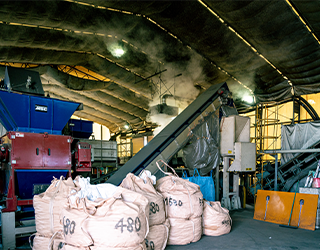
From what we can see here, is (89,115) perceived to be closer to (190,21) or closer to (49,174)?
(190,21)

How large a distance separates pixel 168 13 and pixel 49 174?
6160 millimetres

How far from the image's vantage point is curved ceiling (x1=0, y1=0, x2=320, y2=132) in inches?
268

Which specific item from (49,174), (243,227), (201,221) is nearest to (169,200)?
(201,221)

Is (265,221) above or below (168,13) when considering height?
below

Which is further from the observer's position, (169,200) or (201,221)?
(201,221)

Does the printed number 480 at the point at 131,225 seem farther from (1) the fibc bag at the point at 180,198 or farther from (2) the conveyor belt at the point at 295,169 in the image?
(2) the conveyor belt at the point at 295,169

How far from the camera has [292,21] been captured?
22.5 feet

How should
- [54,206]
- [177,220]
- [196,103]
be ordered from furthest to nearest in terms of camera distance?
[196,103] → [177,220] → [54,206]

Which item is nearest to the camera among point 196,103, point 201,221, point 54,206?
point 54,206

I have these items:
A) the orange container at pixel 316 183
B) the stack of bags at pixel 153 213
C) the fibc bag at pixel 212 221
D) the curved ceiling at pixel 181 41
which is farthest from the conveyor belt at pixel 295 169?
the stack of bags at pixel 153 213

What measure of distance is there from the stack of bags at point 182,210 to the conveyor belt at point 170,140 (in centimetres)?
113

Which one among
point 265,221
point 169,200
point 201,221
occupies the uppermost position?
point 169,200

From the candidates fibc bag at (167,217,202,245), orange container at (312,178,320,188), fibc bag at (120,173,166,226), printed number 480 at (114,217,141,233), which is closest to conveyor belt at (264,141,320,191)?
orange container at (312,178,320,188)

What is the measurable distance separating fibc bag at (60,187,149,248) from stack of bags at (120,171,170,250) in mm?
487
